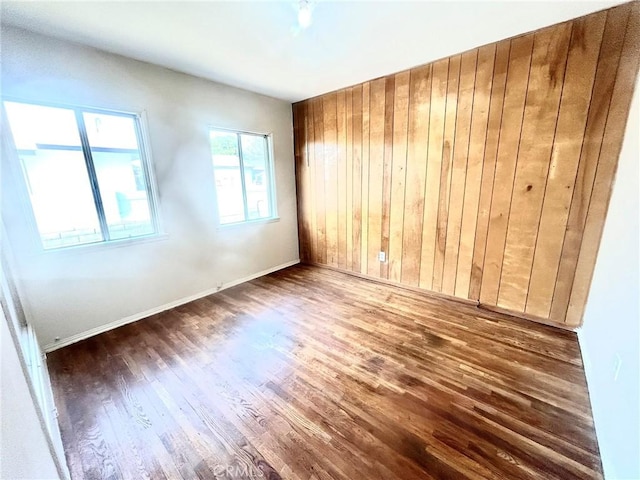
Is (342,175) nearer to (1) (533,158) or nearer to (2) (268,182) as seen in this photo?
(2) (268,182)

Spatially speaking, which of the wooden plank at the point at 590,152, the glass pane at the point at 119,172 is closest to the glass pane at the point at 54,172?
the glass pane at the point at 119,172

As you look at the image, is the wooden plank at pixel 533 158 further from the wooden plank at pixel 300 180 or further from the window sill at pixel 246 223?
the window sill at pixel 246 223

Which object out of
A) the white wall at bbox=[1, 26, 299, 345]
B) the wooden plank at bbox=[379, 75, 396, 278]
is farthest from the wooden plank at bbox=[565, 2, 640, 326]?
the white wall at bbox=[1, 26, 299, 345]

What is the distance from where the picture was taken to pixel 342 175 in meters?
3.72

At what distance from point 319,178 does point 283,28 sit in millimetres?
2108

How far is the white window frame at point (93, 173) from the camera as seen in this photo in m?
1.99

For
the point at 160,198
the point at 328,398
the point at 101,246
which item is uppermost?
the point at 160,198

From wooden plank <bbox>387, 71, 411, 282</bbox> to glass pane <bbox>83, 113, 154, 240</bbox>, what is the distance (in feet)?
9.32

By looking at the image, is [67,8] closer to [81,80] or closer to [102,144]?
[81,80]

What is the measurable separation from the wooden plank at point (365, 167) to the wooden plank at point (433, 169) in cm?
73

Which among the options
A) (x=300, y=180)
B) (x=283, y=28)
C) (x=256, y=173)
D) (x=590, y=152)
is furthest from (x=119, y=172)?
(x=590, y=152)

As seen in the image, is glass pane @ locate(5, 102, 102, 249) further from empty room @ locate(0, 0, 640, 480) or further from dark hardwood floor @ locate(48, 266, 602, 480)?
dark hardwood floor @ locate(48, 266, 602, 480)

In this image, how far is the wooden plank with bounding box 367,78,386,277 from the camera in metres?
3.17

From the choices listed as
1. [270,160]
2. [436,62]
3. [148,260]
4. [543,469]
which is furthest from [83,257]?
[436,62]
